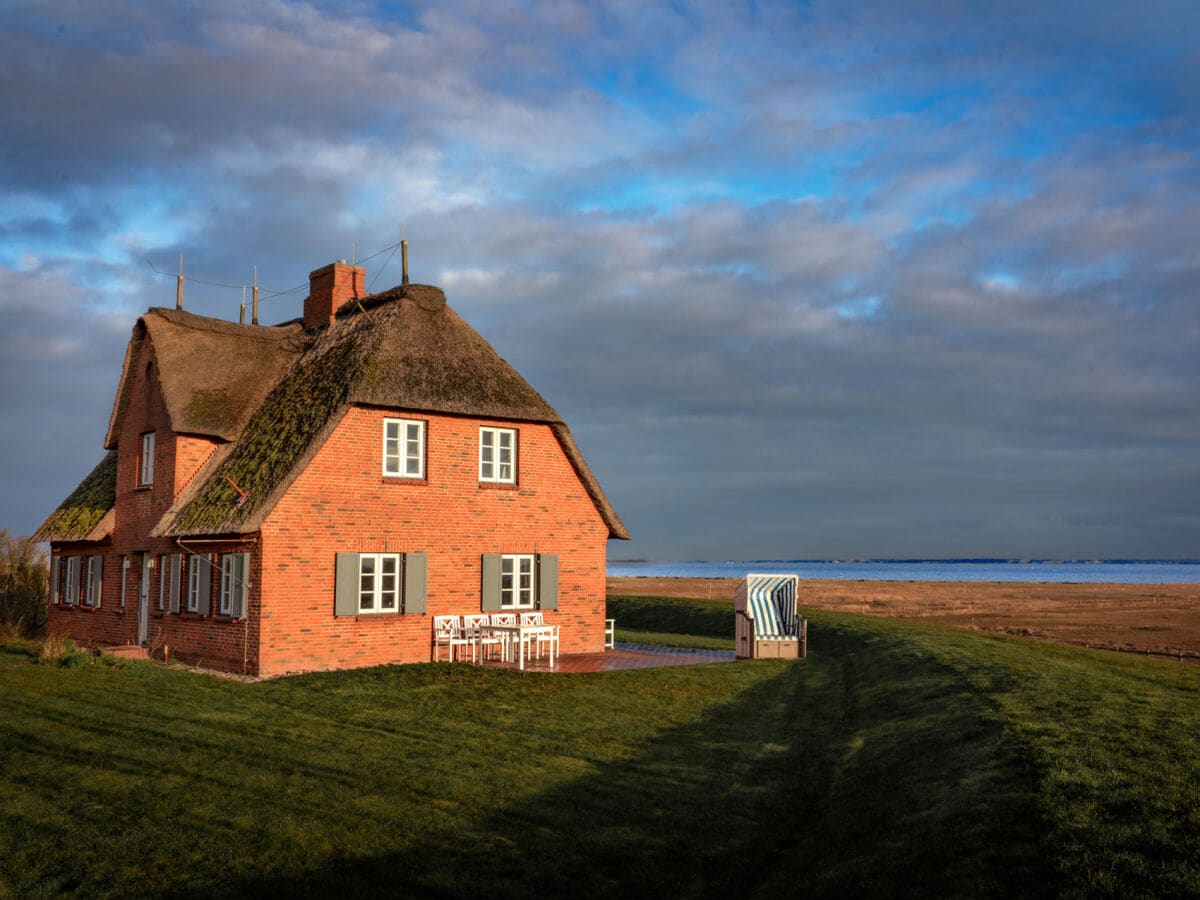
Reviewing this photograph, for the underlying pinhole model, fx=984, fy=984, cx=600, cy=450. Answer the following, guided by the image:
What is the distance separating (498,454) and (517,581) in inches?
115

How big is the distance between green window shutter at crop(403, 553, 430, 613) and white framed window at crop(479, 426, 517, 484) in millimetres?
2425

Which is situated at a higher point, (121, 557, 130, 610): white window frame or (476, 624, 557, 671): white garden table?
(121, 557, 130, 610): white window frame

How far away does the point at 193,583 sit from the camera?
21.4 metres

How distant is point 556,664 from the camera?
2017cm

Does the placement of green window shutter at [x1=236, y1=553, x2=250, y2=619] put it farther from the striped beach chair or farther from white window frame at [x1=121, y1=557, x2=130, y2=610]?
the striped beach chair

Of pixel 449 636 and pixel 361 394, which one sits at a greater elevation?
pixel 361 394

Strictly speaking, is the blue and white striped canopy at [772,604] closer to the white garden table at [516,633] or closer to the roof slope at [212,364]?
the white garden table at [516,633]

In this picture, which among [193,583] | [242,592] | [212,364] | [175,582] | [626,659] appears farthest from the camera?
[212,364]

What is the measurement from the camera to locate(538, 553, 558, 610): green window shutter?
2256cm

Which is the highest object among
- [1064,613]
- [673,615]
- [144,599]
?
[144,599]

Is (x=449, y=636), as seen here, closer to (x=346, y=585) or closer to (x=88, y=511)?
(x=346, y=585)

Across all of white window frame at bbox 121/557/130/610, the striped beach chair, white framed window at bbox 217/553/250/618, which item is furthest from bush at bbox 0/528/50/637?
the striped beach chair

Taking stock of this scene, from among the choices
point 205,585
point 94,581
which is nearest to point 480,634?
point 205,585

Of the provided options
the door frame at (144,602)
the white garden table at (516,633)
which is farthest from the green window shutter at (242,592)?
the door frame at (144,602)
